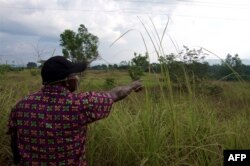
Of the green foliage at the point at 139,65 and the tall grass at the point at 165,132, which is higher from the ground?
the green foliage at the point at 139,65

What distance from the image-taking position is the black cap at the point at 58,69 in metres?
2.37

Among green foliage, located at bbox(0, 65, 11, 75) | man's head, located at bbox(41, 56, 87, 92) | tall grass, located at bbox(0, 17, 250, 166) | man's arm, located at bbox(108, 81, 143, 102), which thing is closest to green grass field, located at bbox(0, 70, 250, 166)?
→ tall grass, located at bbox(0, 17, 250, 166)

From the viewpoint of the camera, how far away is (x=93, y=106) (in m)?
2.31

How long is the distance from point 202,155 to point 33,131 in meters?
1.27

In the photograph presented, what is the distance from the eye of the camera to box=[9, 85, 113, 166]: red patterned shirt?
231cm

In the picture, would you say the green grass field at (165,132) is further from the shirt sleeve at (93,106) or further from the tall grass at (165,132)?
the shirt sleeve at (93,106)

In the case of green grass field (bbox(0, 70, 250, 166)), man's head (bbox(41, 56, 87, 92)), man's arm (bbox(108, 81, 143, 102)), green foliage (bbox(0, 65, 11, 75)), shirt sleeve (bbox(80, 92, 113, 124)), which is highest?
green foliage (bbox(0, 65, 11, 75))

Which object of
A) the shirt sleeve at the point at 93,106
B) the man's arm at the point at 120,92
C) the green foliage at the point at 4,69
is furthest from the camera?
the green foliage at the point at 4,69

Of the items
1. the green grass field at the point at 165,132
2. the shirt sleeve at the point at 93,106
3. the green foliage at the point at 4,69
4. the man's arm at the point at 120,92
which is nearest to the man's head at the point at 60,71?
the shirt sleeve at the point at 93,106

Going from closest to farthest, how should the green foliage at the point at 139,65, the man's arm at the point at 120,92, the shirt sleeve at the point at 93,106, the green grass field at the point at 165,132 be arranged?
the shirt sleeve at the point at 93,106 < the man's arm at the point at 120,92 < the green grass field at the point at 165,132 < the green foliage at the point at 139,65

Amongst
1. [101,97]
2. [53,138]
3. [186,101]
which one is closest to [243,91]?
[186,101]

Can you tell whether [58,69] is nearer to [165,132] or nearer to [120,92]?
[120,92]

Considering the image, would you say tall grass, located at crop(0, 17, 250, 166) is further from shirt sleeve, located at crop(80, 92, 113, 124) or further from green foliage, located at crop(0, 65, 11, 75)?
green foliage, located at crop(0, 65, 11, 75)

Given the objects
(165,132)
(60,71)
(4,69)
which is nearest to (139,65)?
(165,132)
